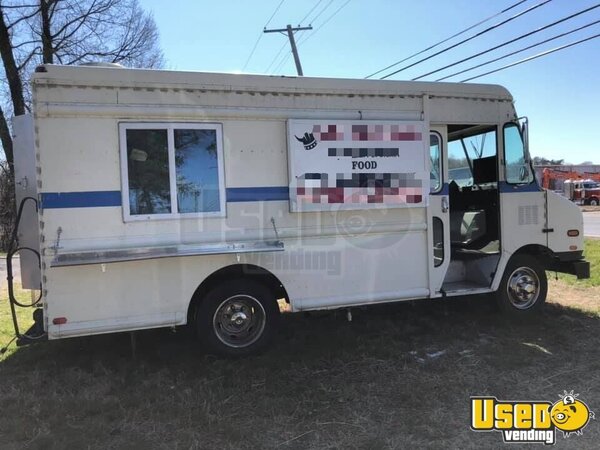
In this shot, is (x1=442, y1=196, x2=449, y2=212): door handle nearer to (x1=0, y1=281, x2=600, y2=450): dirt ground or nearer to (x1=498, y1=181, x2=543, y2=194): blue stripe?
(x1=498, y1=181, x2=543, y2=194): blue stripe

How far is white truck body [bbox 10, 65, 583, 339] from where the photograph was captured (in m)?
4.70

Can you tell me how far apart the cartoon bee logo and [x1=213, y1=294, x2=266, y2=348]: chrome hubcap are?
270 cm

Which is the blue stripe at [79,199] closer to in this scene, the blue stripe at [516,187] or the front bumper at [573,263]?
the blue stripe at [516,187]

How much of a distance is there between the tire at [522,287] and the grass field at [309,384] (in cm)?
20

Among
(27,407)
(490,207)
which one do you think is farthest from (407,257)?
(27,407)

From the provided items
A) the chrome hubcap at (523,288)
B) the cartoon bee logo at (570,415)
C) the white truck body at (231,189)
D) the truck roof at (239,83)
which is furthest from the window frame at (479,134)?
the cartoon bee logo at (570,415)

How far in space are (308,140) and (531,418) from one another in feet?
10.3

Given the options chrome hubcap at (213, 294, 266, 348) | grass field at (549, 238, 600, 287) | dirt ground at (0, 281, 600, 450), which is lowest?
dirt ground at (0, 281, 600, 450)

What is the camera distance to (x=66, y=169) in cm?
468

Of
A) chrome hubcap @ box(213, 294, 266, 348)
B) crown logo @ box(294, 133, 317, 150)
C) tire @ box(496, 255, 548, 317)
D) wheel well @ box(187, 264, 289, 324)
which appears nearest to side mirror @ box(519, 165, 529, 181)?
tire @ box(496, 255, 548, 317)

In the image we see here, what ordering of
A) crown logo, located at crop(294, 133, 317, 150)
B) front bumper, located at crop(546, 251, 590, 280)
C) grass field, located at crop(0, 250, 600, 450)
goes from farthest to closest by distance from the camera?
front bumper, located at crop(546, 251, 590, 280) < crown logo, located at crop(294, 133, 317, 150) < grass field, located at crop(0, 250, 600, 450)

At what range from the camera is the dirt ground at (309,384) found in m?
3.83

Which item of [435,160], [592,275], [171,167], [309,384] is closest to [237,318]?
[309,384]

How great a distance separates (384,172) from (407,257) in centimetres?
97
